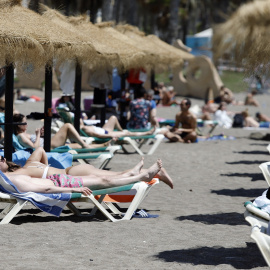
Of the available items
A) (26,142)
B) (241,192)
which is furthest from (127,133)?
(241,192)

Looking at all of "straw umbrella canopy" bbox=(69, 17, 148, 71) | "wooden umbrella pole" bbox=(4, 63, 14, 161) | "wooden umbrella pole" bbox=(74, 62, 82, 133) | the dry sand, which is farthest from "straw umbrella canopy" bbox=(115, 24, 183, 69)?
"wooden umbrella pole" bbox=(4, 63, 14, 161)

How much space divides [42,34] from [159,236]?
305cm

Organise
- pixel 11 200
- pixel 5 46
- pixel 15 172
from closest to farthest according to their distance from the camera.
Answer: pixel 11 200 → pixel 15 172 → pixel 5 46

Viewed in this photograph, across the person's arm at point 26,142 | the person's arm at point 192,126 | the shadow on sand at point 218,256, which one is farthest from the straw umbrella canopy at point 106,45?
the shadow on sand at point 218,256

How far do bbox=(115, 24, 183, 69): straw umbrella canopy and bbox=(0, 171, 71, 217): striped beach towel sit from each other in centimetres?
922

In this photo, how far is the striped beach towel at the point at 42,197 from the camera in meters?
6.51

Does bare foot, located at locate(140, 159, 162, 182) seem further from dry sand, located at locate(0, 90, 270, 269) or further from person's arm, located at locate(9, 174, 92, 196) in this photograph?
person's arm, located at locate(9, 174, 92, 196)

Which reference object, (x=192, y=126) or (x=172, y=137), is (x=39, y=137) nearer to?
(x=172, y=137)

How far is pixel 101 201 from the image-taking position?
7277 millimetres

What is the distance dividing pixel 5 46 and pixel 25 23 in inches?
32.9

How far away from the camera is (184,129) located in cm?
1548

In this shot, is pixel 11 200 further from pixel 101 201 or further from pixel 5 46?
pixel 5 46

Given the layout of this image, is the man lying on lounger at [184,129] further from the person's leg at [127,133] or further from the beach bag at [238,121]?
the beach bag at [238,121]

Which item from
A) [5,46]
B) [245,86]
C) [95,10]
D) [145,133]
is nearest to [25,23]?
[5,46]
